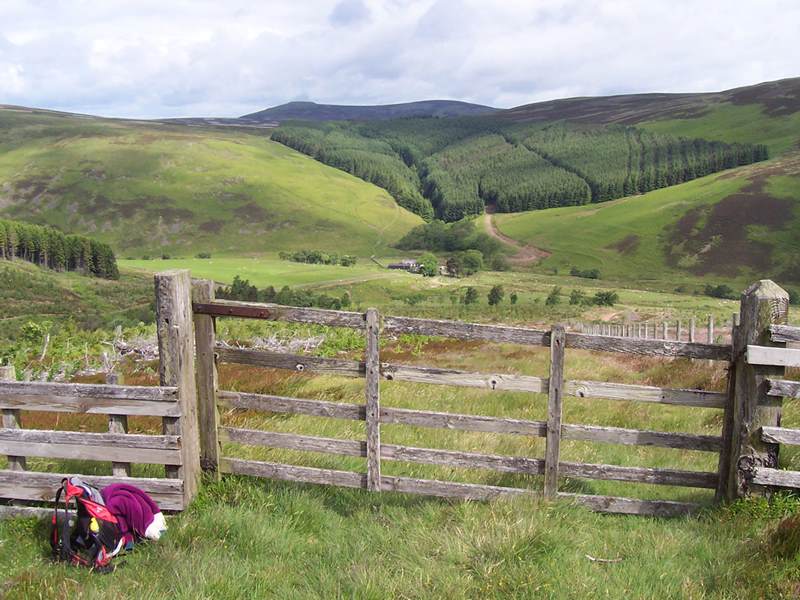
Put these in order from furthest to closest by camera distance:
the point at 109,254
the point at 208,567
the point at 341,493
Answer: the point at 109,254 < the point at 341,493 < the point at 208,567

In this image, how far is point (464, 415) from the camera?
6.62 m

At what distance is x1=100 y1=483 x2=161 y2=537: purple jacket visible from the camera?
5.89 meters

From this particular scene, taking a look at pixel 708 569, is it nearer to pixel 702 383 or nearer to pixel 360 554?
pixel 360 554

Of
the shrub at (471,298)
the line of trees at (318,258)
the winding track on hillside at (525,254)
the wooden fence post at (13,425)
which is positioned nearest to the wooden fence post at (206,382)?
the wooden fence post at (13,425)

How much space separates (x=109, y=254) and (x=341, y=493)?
149 m

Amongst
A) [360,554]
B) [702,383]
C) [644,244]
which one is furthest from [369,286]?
[360,554]

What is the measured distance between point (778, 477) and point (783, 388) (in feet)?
2.94

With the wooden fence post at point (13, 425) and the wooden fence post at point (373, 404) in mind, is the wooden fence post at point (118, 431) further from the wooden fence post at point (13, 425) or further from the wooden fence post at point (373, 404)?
the wooden fence post at point (373, 404)

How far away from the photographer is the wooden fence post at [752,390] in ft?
20.0

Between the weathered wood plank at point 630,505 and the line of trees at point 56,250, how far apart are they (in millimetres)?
146174

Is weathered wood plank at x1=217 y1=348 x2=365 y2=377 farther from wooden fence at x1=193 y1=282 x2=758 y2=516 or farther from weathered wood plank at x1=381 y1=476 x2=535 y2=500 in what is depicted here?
weathered wood plank at x1=381 y1=476 x2=535 y2=500

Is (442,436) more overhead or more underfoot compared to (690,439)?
more underfoot

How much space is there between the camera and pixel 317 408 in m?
6.89

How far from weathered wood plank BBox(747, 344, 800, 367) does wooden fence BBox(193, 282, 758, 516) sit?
36 cm
